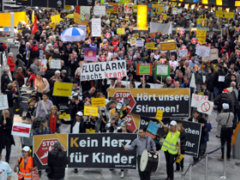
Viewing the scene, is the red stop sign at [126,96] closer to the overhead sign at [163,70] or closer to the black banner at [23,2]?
the overhead sign at [163,70]

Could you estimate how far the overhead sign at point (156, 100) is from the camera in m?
18.3

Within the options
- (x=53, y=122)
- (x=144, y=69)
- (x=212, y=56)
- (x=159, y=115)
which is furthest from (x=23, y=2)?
(x=159, y=115)

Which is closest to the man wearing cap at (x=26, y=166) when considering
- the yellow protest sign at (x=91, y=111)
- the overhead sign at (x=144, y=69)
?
the yellow protest sign at (x=91, y=111)

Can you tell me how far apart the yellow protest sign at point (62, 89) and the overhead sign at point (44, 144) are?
3.40 meters

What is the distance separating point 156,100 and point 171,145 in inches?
119

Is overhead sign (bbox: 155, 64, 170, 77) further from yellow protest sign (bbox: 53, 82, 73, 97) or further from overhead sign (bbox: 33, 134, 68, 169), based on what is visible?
overhead sign (bbox: 33, 134, 68, 169)

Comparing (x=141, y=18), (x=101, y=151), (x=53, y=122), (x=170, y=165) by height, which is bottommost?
(x=170, y=165)

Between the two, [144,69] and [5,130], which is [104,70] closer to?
[144,69]

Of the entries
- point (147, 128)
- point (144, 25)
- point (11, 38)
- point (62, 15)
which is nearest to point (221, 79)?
point (147, 128)

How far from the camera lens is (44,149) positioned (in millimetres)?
15906

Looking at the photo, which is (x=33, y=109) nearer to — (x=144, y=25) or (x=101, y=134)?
(x=101, y=134)

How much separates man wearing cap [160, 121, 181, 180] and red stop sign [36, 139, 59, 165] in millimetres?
2687

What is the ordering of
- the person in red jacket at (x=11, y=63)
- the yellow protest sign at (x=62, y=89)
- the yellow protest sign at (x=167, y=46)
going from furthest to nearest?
1. the yellow protest sign at (x=167, y=46)
2. the person in red jacket at (x=11, y=63)
3. the yellow protest sign at (x=62, y=89)

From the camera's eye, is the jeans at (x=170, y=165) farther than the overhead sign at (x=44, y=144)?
No
